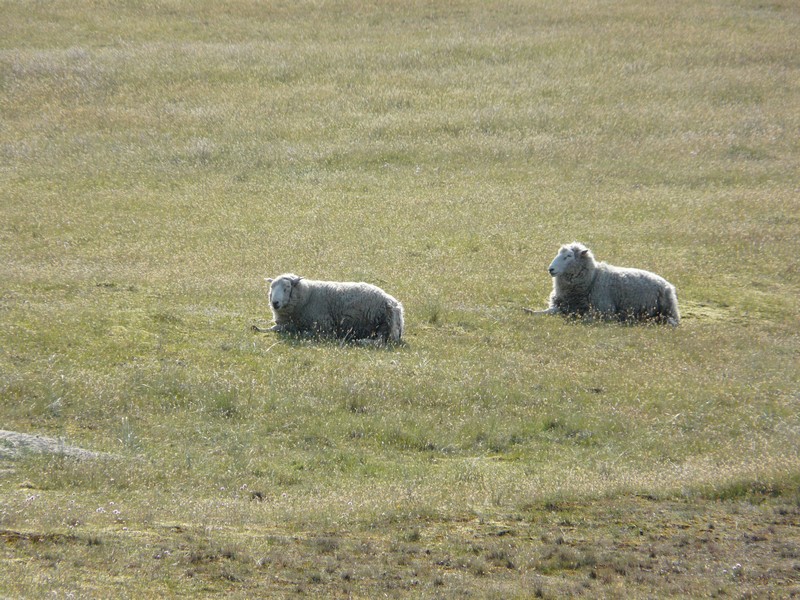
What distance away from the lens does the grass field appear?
1116cm

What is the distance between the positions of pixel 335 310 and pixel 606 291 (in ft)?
20.3

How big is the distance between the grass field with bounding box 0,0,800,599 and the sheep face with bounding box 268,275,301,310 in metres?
0.67

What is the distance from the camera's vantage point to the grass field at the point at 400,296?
439 inches

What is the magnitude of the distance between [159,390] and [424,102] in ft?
93.7

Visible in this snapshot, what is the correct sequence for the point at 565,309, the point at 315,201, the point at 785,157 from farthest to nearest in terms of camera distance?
the point at 785,157
the point at 315,201
the point at 565,309

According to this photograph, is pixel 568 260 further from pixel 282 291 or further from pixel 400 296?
pixel 282 291

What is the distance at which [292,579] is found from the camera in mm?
10102

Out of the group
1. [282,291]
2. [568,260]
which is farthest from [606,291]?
[282,291]

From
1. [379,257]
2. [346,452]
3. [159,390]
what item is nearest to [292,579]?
[346,452]

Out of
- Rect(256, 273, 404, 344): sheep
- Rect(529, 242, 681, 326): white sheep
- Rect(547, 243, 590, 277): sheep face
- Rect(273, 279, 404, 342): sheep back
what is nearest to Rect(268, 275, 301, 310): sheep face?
Rect(256, 273, 404, 344): sheep

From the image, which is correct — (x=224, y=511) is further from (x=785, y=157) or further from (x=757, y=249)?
(x=785, y=157)

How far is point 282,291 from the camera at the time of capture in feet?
66.1

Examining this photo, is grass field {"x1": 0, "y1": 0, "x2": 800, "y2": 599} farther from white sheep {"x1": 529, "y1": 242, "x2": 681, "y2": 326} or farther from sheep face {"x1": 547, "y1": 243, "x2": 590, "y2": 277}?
sheep face {"x1": 547, "y1": 243, "x2": 590, "y2": 277}

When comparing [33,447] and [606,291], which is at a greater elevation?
[33,447]
